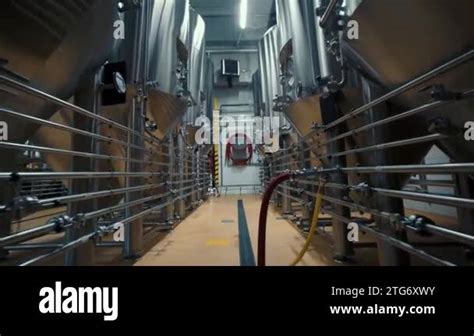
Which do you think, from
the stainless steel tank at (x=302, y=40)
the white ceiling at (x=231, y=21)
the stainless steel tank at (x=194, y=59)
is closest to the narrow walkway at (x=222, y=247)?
the stainless steel tank at (x=302, y=40)

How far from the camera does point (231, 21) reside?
210 inches

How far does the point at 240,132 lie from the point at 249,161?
65 cm

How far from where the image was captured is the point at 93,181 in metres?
1.31

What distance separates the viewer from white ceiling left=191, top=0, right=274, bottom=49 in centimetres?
472

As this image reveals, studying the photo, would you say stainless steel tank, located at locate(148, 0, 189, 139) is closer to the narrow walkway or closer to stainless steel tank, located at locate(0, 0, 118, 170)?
stainless steel tank, located at locate(0, 0, 118, 170)

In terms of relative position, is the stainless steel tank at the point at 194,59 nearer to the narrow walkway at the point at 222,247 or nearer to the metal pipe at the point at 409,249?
the narrow walkway at the point at 222,247

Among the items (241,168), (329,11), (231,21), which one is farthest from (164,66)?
(241,168)

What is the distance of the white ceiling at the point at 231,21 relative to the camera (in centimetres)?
472

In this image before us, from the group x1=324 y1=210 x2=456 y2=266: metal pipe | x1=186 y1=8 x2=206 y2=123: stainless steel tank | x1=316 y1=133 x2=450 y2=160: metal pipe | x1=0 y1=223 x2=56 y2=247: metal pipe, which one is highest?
x1=186 y1=8 x2=206 y2=123: stainless steel tank

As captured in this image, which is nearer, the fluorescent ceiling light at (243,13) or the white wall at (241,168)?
the fluorescent ceiling light at (243,13)

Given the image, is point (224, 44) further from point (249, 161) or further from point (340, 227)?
point (340, 227)

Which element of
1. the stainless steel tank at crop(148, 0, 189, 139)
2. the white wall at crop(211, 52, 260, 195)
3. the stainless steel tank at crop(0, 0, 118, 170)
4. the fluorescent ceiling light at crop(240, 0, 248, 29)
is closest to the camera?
the stainless steel tank at crop(0, 0, 118, 170)

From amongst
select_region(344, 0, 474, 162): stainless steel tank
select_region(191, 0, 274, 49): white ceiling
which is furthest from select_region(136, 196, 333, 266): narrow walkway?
select_region(191, 0, 274, 49): white ceiling
